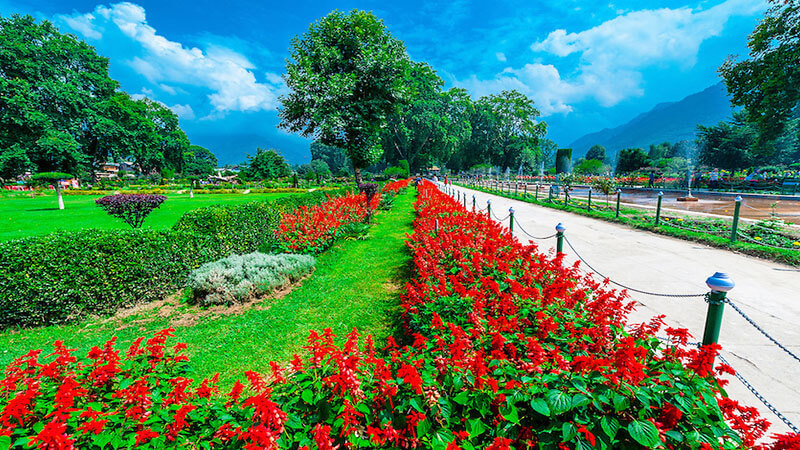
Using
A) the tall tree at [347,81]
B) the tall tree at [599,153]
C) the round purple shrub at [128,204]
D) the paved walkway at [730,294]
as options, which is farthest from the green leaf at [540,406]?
the tall tree at [599,153]

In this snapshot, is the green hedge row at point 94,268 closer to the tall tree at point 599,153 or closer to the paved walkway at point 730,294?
the paved walkway at point 730,294

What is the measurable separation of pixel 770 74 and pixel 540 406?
29174 millimetres

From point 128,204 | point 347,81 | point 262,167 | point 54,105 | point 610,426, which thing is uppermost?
point 54,105

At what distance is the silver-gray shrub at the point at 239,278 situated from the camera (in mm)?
5395

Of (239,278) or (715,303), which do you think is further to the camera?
(239,278)

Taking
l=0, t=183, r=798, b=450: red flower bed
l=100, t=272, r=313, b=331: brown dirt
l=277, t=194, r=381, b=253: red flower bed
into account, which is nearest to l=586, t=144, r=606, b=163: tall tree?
l=277, t=194, r=381, b=253: red flower bed

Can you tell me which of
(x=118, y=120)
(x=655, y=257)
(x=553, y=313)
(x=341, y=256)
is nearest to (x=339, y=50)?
(x=341, y=256)

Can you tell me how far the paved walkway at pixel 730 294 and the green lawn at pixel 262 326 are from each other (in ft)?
11.5

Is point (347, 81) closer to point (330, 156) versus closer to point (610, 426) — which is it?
point (610, 426)

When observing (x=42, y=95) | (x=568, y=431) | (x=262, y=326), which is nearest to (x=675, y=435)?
(x=568, y=431)

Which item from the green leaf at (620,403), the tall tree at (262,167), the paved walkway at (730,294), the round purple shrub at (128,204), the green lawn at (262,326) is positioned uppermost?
the tall tree at (262,167)

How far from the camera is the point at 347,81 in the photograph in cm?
1880

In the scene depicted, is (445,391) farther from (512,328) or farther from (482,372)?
(512,328)

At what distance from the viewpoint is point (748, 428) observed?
141 centimetres
